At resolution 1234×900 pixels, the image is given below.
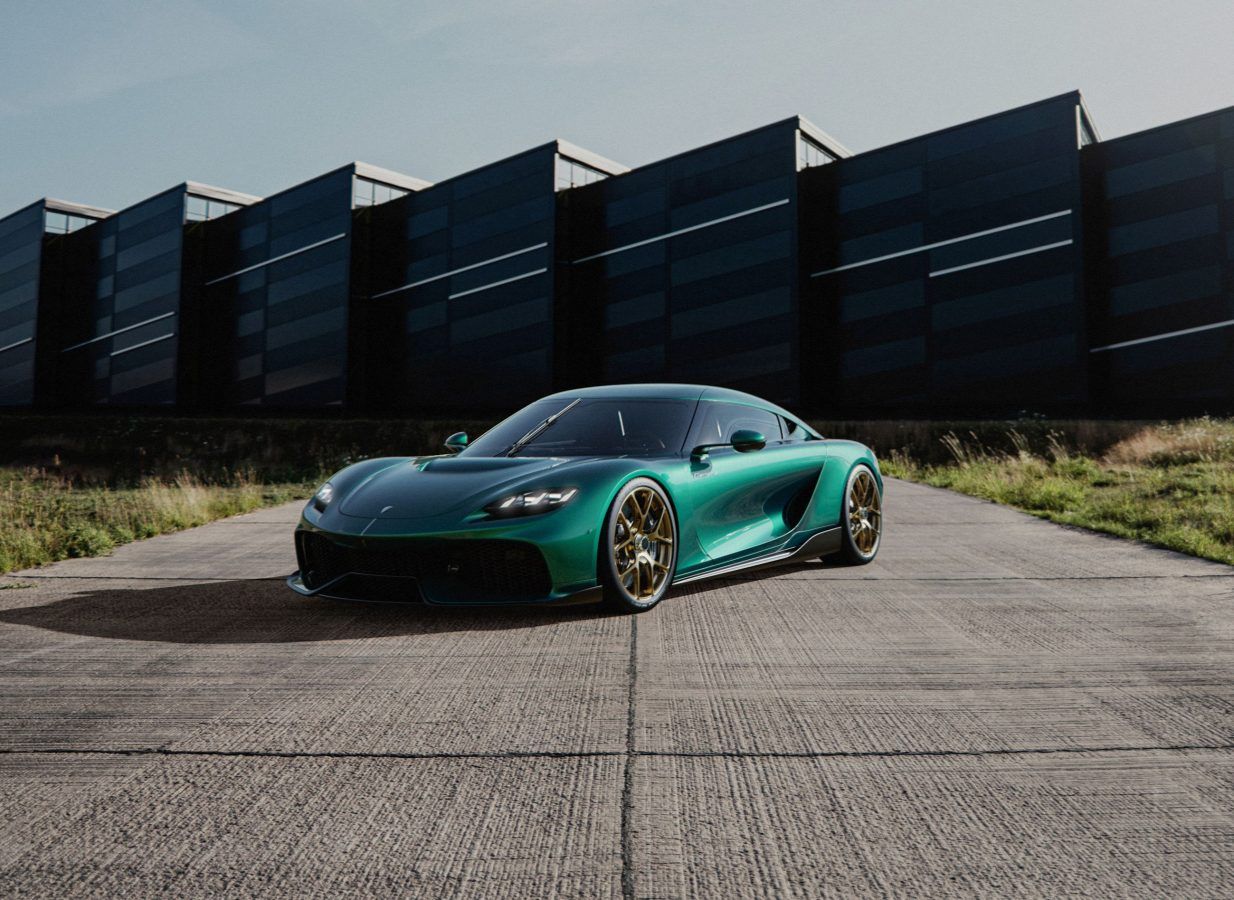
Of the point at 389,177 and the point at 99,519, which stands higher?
the point at 389,177

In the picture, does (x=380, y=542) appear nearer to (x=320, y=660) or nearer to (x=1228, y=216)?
(x=320, y=660)

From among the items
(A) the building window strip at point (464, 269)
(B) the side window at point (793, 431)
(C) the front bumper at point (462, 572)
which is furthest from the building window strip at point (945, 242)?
(C) the front bumper at point (462, 572)

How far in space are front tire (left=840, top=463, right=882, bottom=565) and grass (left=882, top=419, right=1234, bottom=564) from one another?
2421 mm

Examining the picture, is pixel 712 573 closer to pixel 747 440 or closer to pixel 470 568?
pixel 747 440

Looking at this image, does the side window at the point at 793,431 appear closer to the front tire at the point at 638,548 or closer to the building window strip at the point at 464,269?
the front tire at the point at 638,548

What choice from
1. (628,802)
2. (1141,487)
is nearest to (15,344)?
(1141,487)

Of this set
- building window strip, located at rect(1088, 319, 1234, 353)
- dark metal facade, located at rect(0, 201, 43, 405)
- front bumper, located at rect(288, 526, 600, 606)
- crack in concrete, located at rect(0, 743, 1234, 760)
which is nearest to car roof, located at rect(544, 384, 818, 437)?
front bumper, located at rect(288, 526, 600, 606)

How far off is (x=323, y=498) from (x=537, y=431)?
137 cm

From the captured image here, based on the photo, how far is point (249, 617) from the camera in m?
5.11

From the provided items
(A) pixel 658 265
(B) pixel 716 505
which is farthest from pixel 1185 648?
(A) pixel 658 265

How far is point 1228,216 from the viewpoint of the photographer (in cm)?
3098

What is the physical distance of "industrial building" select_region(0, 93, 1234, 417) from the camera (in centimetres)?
3316

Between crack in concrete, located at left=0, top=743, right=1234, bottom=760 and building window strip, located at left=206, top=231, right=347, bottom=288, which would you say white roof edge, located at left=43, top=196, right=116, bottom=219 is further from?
crack in concrete, located at left=0, top=743, right=1234, bottom=760

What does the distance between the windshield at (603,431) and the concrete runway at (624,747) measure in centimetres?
94
